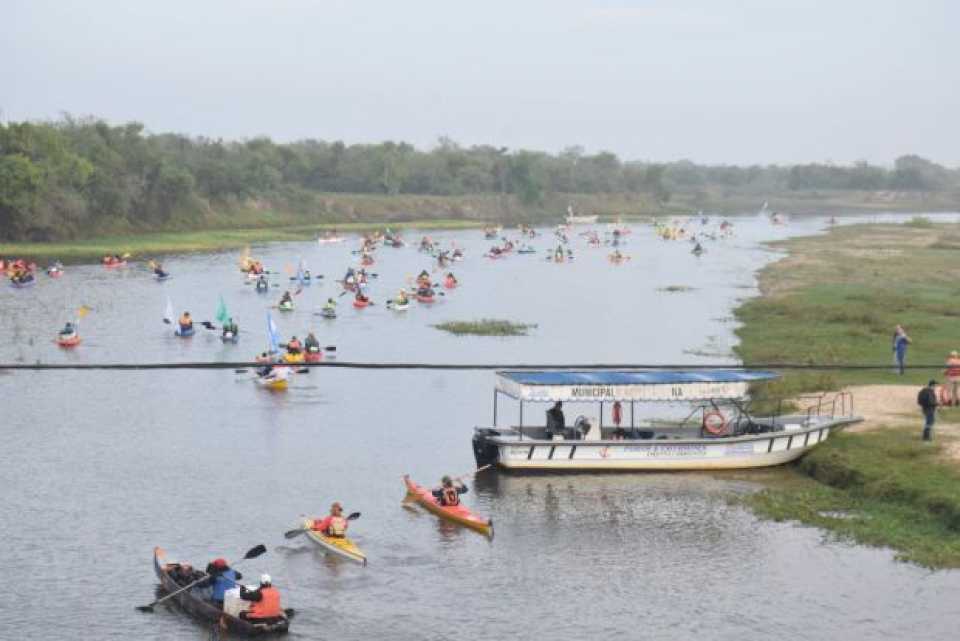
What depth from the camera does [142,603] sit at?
34031 millimetres

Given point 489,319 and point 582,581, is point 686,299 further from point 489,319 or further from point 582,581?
point 582,581

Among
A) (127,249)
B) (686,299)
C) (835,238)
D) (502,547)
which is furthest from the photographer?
(835,238)

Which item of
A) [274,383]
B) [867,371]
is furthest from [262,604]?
[867,371]

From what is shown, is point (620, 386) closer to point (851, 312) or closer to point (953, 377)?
point (953, 377)

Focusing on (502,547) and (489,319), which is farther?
(489,319)

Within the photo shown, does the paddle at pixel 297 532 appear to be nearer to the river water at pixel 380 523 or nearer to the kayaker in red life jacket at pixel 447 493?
the river water at pixel 380 523

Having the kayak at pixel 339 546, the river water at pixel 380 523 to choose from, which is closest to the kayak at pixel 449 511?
the river water at pixel 380 523

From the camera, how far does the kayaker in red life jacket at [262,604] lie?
31.5 m

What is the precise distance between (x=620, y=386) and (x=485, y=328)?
3789cm

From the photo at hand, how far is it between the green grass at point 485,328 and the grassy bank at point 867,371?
13502 mm

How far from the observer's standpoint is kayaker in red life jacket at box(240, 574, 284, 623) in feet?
103

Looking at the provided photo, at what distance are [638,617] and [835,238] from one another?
154 m

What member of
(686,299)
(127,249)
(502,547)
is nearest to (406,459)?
(502,547)

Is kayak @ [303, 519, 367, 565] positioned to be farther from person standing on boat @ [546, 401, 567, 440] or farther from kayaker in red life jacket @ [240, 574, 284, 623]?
person standing on boat @ [546, 401, 567, 440]
